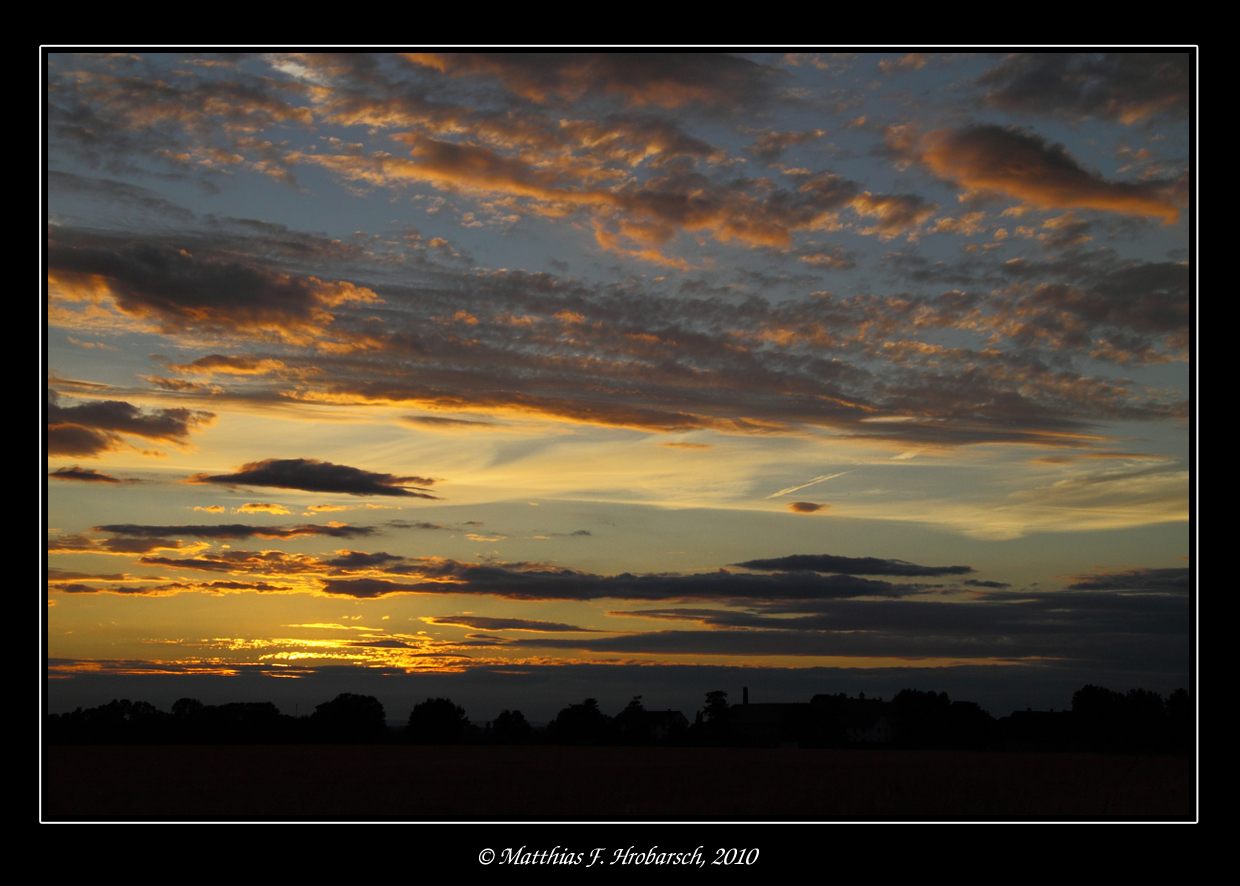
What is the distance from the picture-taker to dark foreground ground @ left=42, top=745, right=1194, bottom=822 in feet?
94.5

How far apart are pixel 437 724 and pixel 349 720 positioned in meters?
9.71

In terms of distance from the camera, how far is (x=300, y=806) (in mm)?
29672

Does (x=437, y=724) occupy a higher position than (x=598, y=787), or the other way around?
(x=598, y=787)

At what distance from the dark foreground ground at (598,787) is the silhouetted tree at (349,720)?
13923 mm

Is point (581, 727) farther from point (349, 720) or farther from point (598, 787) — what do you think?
point (598, 787)

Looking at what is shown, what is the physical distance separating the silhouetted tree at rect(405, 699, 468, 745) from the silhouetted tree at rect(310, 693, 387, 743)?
2.77 metres

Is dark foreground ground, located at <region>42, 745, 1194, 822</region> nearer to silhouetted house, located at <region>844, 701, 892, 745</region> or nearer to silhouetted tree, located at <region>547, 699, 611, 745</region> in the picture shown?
silhouetted tree, located at <region>547, 699, 611, 745</region>

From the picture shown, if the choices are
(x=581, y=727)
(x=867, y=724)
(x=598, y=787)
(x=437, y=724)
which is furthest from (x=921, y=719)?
(x=598, y=787)

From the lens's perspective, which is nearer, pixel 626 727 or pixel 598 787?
pixel 598 787

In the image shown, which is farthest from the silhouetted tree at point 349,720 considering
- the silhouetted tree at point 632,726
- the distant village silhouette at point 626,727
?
the silhouetted tree at point 632,726

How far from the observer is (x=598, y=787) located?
36000 mm

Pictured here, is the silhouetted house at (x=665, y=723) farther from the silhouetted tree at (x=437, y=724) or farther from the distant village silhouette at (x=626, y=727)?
the silhouetted tree at (x=437, y=724)

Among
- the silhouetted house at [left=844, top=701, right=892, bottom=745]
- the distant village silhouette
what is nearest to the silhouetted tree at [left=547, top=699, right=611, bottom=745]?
the distant village silhouette
